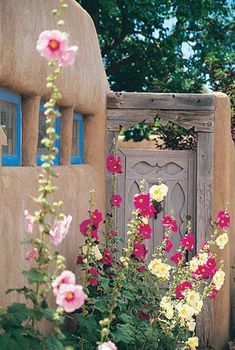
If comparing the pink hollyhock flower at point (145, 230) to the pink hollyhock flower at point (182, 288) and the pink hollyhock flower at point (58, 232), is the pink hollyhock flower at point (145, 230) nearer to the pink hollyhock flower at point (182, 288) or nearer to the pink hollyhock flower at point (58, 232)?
the pink hollyhock flower at point (182, 288)

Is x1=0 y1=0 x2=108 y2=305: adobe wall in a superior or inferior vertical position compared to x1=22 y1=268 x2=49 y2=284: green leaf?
superior

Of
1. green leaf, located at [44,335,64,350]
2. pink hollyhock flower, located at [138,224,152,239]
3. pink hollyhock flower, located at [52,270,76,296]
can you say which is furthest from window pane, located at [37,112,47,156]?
pink hollyhock flower, located at [52,270,76,296]

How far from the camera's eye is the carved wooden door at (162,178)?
8430mm

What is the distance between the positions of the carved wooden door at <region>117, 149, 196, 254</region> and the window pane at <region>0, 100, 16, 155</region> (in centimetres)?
305

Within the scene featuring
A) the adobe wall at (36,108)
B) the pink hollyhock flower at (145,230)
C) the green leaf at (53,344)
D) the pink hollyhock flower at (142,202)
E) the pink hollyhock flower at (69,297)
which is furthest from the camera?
the pink hollyhock flower at (145,230)

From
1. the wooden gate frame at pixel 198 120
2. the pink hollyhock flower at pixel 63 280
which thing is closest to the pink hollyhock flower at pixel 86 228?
the wooden gate frame at pixel 198 120

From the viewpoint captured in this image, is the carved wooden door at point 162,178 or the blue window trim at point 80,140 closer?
the blue window trim at point 80,140

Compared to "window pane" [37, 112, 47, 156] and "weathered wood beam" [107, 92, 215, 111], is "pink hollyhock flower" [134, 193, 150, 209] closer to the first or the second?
"window pane" [37, 112, 47, 156]

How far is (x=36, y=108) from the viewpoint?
5688 mm

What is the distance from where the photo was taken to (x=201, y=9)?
50.1 ft

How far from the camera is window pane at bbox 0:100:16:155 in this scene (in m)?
5.22

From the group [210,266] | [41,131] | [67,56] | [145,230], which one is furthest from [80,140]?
[67,56]

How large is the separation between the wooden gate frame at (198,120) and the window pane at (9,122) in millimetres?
2681

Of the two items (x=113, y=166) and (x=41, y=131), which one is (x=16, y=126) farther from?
(x=113, y=166)
